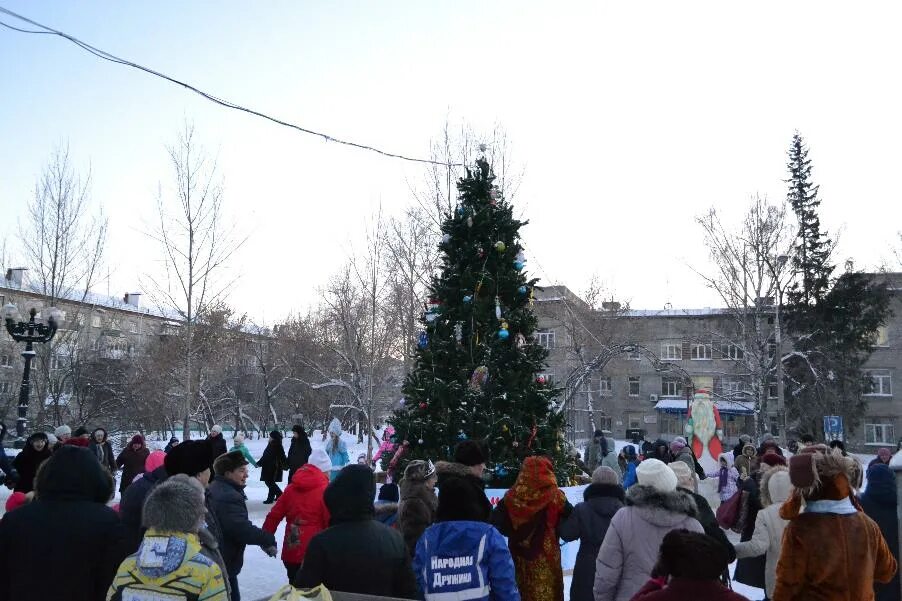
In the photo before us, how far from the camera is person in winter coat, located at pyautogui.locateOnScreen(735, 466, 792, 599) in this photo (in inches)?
195

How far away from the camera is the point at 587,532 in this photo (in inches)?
200

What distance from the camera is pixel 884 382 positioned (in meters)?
45.3

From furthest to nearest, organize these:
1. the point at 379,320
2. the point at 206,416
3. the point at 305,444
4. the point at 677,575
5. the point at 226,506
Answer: the point at 206,416 → the point at 379,320 → the point at 305,444 → the point at 226,506 → the point at 677,575

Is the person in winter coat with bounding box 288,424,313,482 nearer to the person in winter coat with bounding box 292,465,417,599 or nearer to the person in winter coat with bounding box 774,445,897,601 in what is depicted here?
the person in winter coat with bounding box 292,465,417,599

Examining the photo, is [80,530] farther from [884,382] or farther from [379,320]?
[884,382]

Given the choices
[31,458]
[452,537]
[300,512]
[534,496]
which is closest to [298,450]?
[31,458]

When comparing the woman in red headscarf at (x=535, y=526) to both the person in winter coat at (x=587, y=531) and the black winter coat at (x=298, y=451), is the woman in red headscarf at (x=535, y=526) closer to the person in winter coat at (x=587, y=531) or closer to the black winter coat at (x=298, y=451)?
the person in winter coat at (x=587, y=531)

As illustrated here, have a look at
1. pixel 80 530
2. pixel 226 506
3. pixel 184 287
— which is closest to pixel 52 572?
pixel 80 530

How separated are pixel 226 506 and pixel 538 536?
2.27 meters

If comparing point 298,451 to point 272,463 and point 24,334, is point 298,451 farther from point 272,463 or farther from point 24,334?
point 24,334

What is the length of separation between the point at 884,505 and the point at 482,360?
5.36m

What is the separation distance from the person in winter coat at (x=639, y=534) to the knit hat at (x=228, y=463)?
2.77 metres

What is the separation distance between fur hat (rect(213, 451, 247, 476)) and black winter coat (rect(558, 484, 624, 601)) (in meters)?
2.47

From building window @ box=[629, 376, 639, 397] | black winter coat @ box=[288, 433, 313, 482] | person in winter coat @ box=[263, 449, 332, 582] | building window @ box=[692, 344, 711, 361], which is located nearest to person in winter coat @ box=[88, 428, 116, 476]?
black winter coat @ box=[288, 433, 313, 482]
